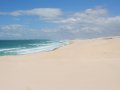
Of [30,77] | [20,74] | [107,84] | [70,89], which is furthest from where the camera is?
[20,74]

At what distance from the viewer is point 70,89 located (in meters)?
7.38

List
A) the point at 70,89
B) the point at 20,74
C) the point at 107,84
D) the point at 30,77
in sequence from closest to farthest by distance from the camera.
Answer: the point at 70,89 < the point at 107,84 < the point at 30,77 < the point at 20,74

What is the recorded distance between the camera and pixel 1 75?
9.34 metres

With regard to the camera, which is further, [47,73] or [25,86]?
[47,73]

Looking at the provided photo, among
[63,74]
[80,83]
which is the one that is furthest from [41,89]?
[63,74]

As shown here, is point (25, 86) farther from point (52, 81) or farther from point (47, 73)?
point (47, 73)

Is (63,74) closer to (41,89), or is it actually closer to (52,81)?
(52,81)

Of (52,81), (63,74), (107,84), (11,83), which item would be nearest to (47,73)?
(63,74)

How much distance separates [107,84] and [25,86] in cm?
289

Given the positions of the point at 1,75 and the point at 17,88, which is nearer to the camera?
the point at 17,88

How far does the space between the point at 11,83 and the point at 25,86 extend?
0.65 m

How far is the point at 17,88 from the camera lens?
750cm

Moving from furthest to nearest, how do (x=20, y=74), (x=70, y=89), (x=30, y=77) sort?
1. (x=20, y=74)
2. (x=30, y=77)
3. (x=70, y=89)

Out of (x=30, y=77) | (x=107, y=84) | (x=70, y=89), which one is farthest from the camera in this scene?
(x=30, y=77)
